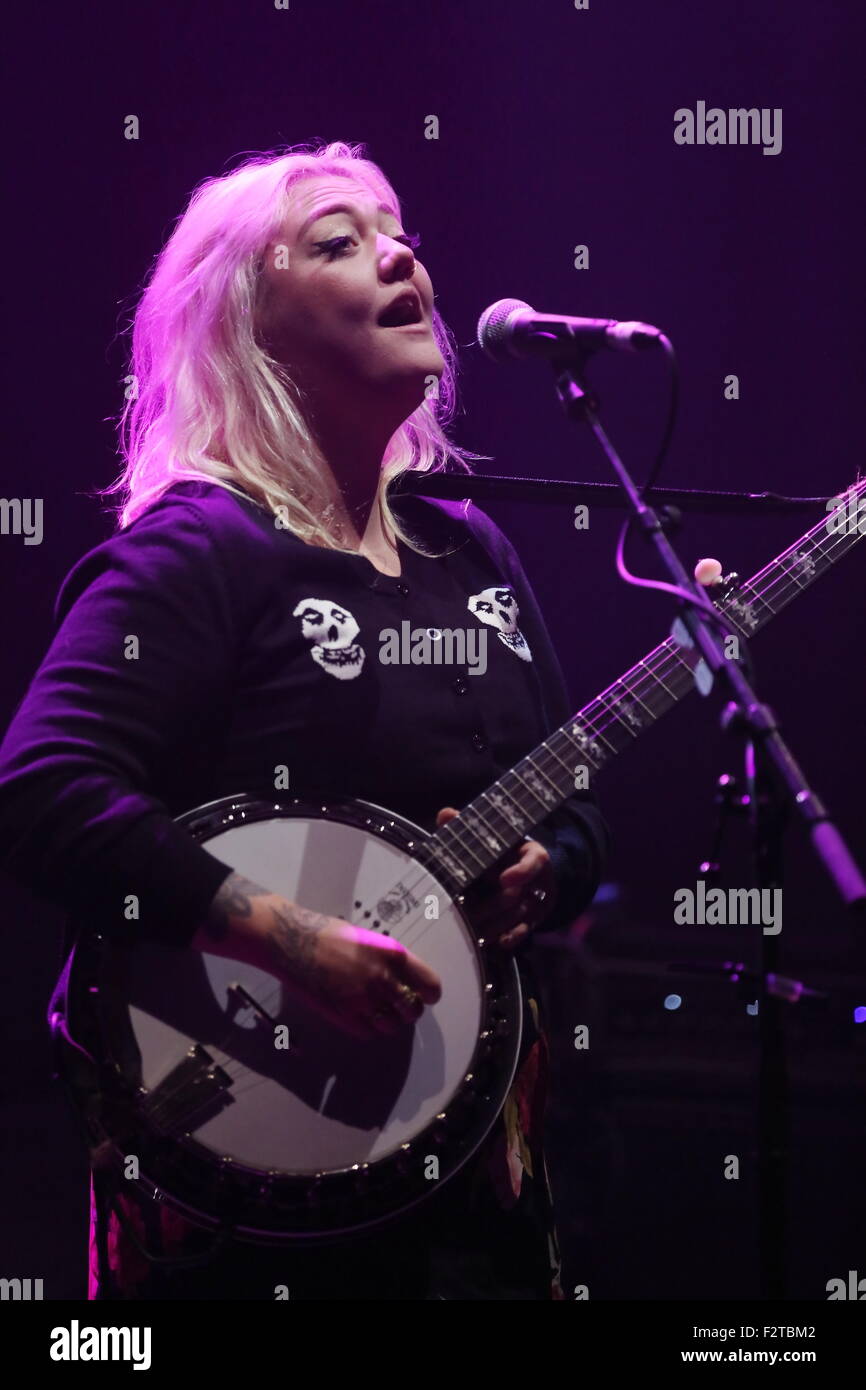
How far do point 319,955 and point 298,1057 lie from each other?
0.17 metres

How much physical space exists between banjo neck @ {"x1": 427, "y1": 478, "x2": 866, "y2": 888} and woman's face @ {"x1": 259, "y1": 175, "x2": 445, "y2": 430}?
633 millimetres

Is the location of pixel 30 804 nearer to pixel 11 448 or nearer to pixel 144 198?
pixel 11 448

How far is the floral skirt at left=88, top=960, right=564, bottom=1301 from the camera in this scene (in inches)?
73.0

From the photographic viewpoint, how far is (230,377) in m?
2.40

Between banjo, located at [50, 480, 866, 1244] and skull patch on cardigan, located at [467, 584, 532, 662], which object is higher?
skull patch on cardigan, located at [467, 584, 532, 662]

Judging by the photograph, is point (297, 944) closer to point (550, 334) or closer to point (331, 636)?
point (331, 636)

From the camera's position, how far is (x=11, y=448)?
11.0 ft

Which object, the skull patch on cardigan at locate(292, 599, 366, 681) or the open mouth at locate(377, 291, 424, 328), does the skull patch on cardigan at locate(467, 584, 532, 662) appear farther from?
the open mouth at locate(377, 291, 424, 328)

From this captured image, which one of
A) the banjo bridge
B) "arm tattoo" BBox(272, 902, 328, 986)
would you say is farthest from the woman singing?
the banjo bridge

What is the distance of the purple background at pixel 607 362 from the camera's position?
3.29m

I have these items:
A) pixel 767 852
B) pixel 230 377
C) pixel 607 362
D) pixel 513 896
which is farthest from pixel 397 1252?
pixel 607 362

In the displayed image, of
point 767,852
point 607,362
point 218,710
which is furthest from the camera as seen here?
point 607,362

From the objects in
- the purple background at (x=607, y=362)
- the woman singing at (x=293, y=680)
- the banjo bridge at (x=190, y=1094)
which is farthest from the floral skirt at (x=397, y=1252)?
the purple background at (x=607, y=362)

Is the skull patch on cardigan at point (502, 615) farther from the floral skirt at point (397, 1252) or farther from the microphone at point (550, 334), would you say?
the floral skirt at point (397, 1252)
